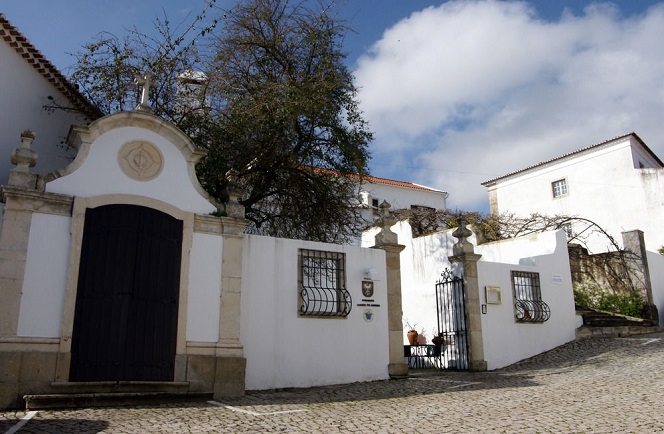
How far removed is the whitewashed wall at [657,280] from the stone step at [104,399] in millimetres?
14231

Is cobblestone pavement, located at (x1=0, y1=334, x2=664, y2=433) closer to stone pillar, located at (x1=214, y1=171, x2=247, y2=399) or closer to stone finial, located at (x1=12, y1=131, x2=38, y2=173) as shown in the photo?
stone pillar, located at (x1=214, y1=171, x2=247, y2=399)

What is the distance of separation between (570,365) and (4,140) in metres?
11.4

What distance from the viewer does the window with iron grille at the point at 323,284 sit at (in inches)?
408

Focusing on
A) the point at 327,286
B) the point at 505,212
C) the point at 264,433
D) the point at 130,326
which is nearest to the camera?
the point at 264,433

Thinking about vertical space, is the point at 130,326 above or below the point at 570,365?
above

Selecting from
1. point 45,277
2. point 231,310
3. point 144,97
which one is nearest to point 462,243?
point 231,310

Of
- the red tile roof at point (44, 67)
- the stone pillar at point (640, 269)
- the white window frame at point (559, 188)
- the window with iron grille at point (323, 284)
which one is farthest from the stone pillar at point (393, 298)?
the white window frame at point (559, 188)

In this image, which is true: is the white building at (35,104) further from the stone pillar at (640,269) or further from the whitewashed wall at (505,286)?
the stone pillar at (640,269)

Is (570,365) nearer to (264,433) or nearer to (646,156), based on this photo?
(264,433)

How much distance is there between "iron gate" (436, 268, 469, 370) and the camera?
12398mm

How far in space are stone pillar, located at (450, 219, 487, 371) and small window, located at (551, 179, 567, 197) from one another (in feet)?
54.3

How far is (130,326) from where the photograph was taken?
8.47m

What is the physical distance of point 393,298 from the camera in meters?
11.3

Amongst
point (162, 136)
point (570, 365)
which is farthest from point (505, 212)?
point (162, 136)
